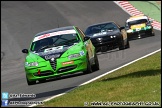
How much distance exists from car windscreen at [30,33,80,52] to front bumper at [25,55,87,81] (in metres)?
0.89

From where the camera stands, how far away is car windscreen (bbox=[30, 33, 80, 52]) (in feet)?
53.3

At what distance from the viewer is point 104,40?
86.0 feet

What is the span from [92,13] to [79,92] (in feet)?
110

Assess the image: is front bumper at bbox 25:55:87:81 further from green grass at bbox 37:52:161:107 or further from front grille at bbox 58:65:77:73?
green grass at bbox 37:52:161:107

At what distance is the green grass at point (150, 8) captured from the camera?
1784 inches

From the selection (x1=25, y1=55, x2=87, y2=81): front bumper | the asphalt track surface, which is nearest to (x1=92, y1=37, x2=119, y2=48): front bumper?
the asphalt track surface

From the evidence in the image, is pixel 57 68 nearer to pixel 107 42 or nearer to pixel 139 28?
pixel 107 42

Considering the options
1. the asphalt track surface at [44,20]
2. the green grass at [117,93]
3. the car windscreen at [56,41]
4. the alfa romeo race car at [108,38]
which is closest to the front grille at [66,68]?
the car windscreen at [56,41]

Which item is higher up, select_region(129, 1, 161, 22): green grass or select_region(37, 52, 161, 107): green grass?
select_region(37, 52, 161, 107): green grass

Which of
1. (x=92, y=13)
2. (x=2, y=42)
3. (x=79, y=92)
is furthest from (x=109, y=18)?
(x=79, y=92)

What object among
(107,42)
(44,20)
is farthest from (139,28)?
(107,42)

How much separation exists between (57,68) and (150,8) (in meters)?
32.7

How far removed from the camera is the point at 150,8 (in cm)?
4722

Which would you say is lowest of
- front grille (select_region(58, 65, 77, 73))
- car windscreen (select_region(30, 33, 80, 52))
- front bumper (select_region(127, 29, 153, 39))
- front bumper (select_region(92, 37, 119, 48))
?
front bumper (select_region(127, 29, 153, 39))
